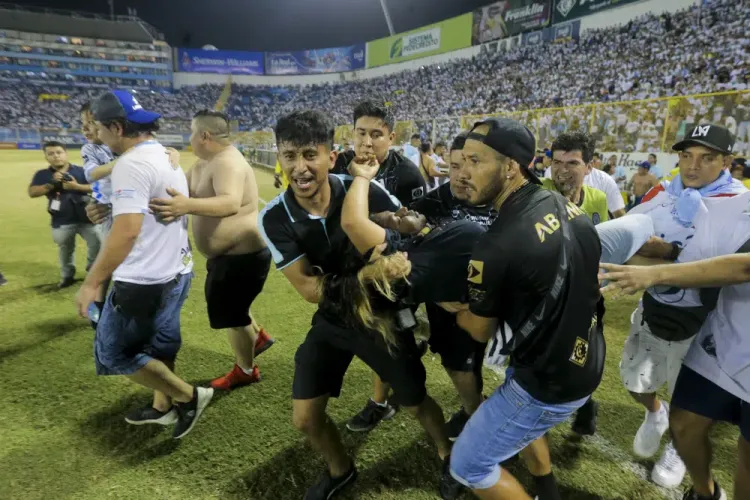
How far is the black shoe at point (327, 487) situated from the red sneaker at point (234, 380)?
1.52 metres

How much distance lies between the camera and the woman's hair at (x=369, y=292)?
71.2 inches

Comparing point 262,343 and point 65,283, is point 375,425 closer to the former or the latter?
point 262,343

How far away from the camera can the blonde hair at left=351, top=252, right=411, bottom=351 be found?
180 centimetres

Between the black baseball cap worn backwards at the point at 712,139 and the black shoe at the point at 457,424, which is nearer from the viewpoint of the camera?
the black baseball cap worn backwards at the point at 712,139

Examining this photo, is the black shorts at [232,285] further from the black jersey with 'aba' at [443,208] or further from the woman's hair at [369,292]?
the woman's hair at [369,292]

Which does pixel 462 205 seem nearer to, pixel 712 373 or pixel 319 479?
pixel 712 373

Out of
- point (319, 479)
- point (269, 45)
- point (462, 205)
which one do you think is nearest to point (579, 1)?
point (462, 205)

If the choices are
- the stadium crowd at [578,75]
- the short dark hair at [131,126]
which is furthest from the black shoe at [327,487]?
the stadium crowd at [578,75]

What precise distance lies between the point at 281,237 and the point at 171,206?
97 cm

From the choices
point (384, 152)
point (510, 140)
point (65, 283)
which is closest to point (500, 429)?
point (510, 140)

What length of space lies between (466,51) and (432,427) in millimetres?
40120

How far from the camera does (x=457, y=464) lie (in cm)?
196

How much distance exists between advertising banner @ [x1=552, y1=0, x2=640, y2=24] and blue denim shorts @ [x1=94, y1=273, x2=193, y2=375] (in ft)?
100

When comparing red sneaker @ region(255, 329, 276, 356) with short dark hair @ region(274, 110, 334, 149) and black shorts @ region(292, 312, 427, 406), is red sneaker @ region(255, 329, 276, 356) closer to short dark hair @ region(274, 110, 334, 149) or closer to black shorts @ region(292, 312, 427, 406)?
black shorts @ region(292, 312, 427, 406)
